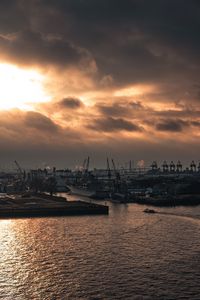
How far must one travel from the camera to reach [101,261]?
36656mm

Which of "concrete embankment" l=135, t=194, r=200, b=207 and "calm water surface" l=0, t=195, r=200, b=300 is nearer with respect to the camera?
"calm water surface" l=0, t=195, r=200, b=300

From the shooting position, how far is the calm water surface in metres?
29.1

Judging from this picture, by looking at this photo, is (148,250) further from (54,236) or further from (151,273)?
(54,236)

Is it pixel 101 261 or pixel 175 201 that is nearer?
pixel 101 261

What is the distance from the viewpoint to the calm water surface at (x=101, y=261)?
2909cm

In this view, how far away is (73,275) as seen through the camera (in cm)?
3262

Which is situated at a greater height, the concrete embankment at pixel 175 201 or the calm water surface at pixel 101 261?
the concrete embankment at pixel 175 201

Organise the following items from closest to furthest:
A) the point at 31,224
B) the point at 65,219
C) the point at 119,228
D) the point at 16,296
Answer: the point at 16,296
the point at 119,228
the point at 31,224
the point at 65,219

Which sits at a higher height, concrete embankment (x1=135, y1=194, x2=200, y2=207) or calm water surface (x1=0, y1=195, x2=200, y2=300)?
concrete embankment (x1=135, y1=194, x2=200, y2=207)

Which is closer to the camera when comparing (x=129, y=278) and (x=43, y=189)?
(x=129, y=278)

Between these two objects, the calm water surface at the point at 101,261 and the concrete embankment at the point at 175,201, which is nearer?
the calm water surface at the point at 101,261

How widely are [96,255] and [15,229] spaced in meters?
21.1

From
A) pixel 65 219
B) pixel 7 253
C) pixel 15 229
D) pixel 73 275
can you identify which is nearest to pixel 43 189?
pixel 65 219

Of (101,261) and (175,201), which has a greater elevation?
(175,201)
